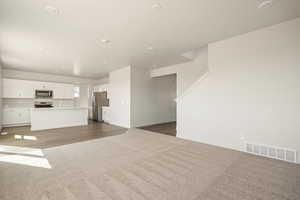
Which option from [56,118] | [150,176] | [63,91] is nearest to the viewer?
[150,176]

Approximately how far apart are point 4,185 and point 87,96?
8.02 m

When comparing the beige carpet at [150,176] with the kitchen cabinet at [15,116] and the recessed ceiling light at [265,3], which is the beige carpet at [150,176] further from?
the kitchen cabinet at [15,116]

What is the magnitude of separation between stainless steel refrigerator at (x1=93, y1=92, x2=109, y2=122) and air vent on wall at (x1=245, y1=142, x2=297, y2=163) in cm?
678

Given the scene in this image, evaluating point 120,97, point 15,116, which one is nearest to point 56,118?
point 15,116

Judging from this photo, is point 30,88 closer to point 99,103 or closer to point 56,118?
point 56,118

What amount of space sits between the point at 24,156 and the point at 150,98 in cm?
493

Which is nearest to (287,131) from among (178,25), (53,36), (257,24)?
(257,24)

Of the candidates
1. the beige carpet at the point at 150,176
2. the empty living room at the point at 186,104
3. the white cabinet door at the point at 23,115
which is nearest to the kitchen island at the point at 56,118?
the empty living room at the point at 186,104

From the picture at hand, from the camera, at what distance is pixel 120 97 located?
662 centimetres

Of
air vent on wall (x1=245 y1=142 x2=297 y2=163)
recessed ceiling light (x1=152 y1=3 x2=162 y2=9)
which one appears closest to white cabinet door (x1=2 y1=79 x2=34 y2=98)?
recessed ceiling light (x1=152 y1=3 x2=162 y2=9)

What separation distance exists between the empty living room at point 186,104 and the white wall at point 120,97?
1.58 m

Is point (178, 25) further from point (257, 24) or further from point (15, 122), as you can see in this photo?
point (15, 122)

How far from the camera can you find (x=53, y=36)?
3248 millimetres

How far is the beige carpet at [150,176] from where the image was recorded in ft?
5.62
